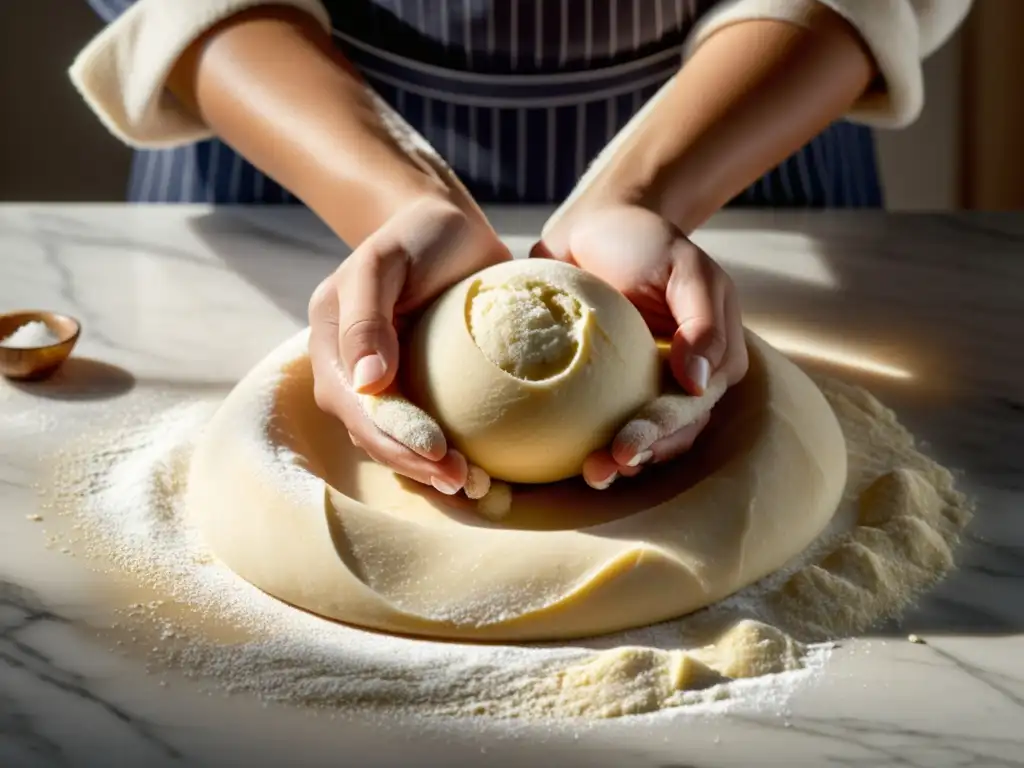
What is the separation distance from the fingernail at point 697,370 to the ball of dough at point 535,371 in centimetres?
4

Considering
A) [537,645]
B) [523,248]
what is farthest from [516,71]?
[537,645]

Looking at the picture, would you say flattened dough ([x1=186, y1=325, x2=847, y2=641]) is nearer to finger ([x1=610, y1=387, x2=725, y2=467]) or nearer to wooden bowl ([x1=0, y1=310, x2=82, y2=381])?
finger ([x1=610, y1=387, x2=725, y2=467])

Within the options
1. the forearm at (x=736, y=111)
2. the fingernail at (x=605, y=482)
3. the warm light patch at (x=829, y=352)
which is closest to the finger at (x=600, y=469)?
the fingernail at (x=605, y=482)

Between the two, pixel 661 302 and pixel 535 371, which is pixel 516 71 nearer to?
pixel 661 302

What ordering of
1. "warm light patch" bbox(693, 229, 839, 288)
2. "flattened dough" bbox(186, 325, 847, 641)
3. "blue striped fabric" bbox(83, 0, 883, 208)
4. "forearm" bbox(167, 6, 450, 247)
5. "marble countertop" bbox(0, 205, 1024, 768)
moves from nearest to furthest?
A: "marble countertop" bbox(0, 205, 1024, 768)
"flattened dough" bbox(186, 325, 847, 641)
"forearm" bbox(167, 6, 450, 247)
"blue striped fabric" bbox(83, 0, 883, 208)
"warm light patch" bbox(693, 229, 839, 288)

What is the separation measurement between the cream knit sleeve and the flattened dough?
578 millimetres

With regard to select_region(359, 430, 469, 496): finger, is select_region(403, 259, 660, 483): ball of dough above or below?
above

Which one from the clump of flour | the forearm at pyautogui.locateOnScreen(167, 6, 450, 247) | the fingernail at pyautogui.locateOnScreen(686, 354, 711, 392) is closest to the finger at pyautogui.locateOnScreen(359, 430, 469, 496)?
the clump of flour

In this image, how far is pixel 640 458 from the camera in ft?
3.98

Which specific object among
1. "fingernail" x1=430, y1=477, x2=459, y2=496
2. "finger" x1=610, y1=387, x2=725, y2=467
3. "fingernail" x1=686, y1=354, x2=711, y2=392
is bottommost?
"fingernail" x1=430, y1=477, x2=459, y2=496

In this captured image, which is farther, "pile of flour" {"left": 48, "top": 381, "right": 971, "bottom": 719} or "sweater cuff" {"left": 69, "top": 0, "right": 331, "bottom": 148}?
"sweater cuff" {"left": 69, "top": 0, "right": 331, "bottom": 148}

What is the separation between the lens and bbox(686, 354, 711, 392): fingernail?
4.04 ft

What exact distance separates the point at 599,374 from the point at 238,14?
90cm

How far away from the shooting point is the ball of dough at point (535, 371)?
1198mm
